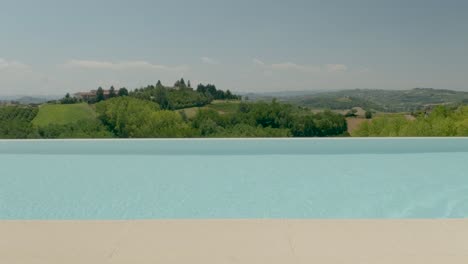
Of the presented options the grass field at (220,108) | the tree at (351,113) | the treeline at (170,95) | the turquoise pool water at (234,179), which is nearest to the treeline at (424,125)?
the tree at (351,113)

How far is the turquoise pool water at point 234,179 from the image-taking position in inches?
181

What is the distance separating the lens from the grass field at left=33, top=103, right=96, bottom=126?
14.3 metres

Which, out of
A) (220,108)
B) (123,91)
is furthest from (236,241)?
(123,91)

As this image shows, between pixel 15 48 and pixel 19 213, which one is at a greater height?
pixel 15 48

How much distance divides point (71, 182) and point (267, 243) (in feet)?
14.0

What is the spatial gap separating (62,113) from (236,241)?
13.8 metres

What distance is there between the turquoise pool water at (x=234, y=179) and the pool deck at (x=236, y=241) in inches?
55.7

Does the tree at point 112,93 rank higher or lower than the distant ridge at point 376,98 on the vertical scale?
higher

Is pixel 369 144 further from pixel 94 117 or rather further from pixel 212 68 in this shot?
pixel 94 117

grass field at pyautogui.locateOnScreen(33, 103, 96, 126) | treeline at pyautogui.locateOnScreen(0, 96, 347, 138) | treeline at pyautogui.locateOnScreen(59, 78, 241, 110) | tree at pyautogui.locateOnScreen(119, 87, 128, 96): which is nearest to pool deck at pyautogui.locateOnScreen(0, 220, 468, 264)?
treeline at pyautogui.locateOnScreen(0, 96, 347, 138)

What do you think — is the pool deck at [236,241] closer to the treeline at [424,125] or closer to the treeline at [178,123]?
the treeline at [424,125]

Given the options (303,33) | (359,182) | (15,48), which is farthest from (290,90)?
(359,182)

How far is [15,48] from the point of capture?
14.6 m

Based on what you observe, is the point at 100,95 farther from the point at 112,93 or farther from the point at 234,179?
the point at 234,179
